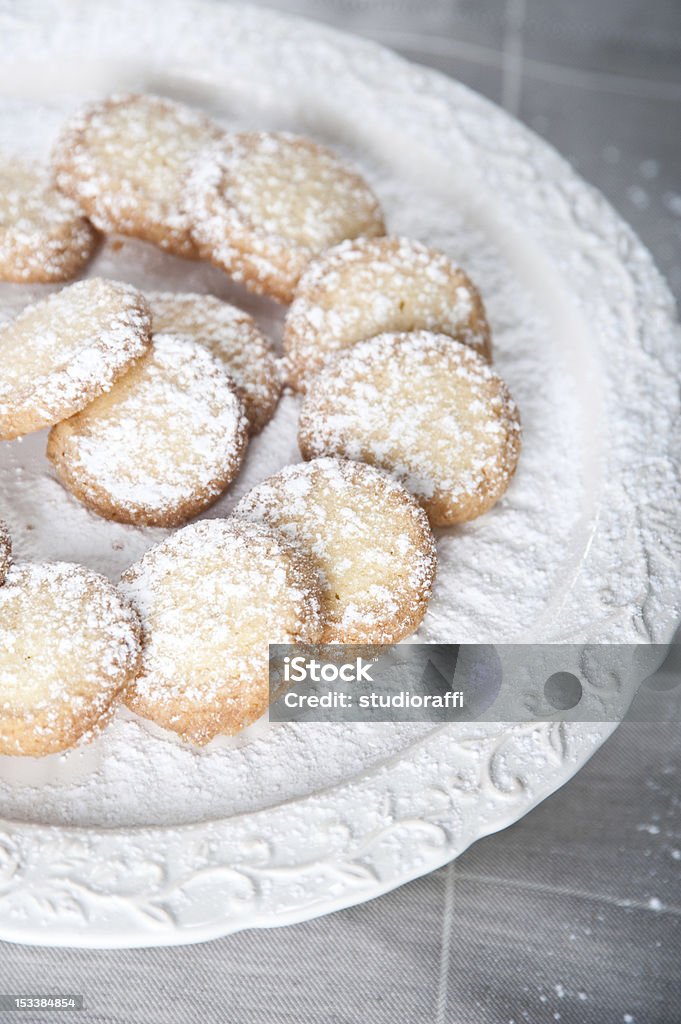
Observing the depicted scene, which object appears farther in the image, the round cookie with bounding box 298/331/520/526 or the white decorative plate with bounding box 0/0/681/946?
the round cookie with bounding box 298/331/520/526

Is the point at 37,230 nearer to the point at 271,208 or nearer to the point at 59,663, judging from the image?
the point at 271,208

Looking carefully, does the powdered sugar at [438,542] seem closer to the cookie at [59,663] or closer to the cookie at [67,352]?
the cookie at [59,663]

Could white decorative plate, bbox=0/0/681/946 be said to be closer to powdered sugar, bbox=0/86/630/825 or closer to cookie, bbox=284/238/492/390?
powdered sugar, bbox=0/86/630/825

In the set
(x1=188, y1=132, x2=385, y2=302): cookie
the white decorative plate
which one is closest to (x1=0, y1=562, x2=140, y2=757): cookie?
the white decorative plate

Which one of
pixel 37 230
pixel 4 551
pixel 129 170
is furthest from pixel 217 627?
pixel 129 170

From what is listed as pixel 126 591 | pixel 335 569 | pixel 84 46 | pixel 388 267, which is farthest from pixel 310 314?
pixel 84 46
